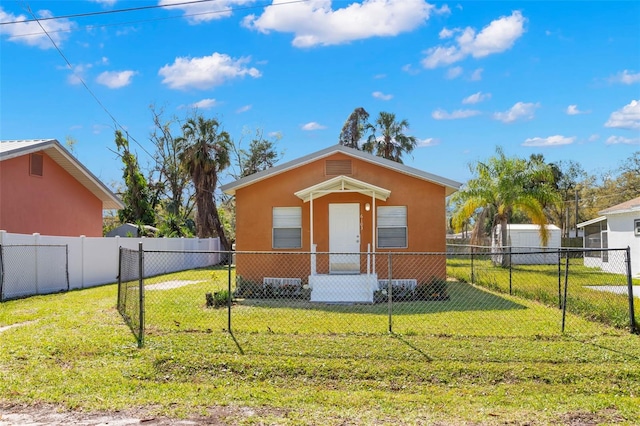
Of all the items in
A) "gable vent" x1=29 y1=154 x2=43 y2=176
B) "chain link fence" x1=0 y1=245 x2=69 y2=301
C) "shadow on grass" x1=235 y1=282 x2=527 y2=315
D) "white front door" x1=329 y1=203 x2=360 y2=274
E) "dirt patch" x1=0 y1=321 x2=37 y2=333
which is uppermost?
"gable vent" x1=29 y1=154 x2=43 y2=176

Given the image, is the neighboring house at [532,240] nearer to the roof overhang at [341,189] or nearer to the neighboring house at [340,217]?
the neighboring house at [340,217]

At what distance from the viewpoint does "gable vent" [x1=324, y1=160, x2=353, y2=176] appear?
1614 centimetres

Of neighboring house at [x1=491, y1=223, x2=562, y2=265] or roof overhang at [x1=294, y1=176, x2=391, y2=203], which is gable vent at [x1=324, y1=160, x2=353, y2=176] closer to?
roof overhang at [x1=294, y1=176, x2=391, y2=203]

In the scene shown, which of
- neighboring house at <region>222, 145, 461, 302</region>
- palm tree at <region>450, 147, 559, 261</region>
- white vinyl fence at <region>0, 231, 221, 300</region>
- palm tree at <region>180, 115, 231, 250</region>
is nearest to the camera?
white vinyl fence at <region>0, 231, 221, 300</region>

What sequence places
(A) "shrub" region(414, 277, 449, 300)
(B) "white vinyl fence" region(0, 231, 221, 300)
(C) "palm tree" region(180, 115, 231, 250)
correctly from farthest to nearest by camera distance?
(C) "palm tree" region(180, 115, 231, 250) → (B) "white vinyl fence" region(0, 231, 221, 300) → (A) "shrub" region(414, 277, 449, 300)

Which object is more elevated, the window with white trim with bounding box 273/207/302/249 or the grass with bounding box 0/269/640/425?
the window with white trim with bounding box 273/207/302/249

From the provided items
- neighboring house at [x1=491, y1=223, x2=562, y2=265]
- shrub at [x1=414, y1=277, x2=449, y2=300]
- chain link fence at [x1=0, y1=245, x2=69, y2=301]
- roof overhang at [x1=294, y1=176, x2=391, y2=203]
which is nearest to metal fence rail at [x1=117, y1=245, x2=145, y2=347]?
chain link fence at [x1=0, y1=245, x2=69, y2=301]

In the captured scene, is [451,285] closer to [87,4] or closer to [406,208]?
[406,208]

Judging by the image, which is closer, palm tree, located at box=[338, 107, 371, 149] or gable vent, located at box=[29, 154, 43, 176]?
gable vent, located at box=[29, 154, 43, 176]

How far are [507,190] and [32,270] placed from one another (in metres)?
21.1

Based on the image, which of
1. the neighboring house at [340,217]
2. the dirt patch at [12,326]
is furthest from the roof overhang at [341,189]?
the dirt patch at [12,326]

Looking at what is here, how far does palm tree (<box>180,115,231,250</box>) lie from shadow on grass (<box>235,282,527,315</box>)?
19687 millimetres

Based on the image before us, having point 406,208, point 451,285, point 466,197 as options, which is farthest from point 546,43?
→ point 466,197

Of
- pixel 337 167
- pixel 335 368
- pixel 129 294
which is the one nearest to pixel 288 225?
pixel 337 167
